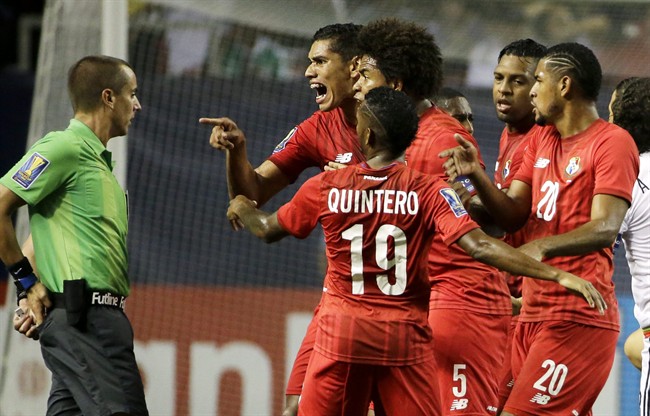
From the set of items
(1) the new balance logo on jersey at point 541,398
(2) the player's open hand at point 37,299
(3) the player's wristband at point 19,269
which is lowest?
(1) the new balance logo on jersey at point 541,398

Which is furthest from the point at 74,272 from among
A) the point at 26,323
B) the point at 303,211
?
the point at 303,211

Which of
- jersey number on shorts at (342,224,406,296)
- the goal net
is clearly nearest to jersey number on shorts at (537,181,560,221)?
jersey number on shorts at (342,224,406,296)

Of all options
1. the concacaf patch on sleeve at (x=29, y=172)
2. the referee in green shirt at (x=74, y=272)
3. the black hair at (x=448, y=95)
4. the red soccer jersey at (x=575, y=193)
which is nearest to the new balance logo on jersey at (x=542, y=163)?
the red soccer jersey at (x=575, y=193)

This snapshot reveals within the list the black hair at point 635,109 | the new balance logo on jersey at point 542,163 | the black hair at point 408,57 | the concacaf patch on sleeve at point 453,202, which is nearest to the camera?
the concacaf patch on sleeve at point 453,202

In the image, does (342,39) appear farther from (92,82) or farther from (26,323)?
(26,323)

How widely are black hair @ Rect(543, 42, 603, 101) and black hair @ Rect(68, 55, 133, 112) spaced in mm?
2069

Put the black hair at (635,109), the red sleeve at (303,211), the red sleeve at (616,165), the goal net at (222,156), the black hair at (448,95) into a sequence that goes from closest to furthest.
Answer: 1. the red sleeve at (303,211)
2. the red sleeve at (616,165)
3. the black hair at (635,109)
4. the black hair at (448,95)
5. the goal net at (222,156)

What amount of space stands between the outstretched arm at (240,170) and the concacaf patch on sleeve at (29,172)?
76 cm

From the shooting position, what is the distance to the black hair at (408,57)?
5.34 m

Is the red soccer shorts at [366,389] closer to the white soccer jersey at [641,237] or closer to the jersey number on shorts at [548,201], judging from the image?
the jersey number on shorts at [548,201]

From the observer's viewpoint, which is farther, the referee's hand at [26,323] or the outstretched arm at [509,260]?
the referee's hand at [26,323]

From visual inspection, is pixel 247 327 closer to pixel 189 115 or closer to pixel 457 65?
pixel 189 115

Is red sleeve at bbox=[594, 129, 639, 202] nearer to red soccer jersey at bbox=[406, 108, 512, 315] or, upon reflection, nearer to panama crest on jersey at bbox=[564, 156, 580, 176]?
panama crest on jersey at bbox=[564, 156, 580, 176]

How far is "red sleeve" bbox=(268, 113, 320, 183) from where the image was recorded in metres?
5.97
